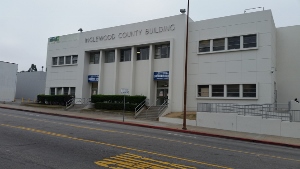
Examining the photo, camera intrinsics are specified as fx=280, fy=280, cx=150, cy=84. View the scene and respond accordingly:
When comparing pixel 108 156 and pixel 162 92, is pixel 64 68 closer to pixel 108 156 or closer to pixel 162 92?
pixel 162 92

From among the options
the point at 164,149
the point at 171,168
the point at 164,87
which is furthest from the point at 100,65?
the point at 171,168

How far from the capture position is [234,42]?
989 inches

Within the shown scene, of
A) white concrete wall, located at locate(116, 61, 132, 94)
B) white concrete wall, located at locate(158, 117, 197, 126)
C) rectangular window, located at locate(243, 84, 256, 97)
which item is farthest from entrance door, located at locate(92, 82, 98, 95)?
rectangular window, located at locate(243, 84, 256, 97)

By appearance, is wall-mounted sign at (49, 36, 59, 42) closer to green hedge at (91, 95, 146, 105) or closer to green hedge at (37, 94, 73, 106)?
green hedge at (37, 94, 73, 106)

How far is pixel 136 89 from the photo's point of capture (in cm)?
3025

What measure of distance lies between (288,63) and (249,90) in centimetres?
518

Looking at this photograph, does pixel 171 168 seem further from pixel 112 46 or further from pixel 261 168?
pixel 112 46

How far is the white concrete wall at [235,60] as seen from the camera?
76.6 feet

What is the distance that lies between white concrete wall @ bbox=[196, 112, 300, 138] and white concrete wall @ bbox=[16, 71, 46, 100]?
43383mm

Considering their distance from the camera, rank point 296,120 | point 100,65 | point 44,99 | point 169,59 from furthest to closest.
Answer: point 44,99 → point 100,65 → point 169,59 → point 296,120

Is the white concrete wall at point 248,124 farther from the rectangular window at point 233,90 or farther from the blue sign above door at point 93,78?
the blue sign above door at point 93,78

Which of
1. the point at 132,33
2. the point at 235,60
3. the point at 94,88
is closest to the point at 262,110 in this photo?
the point at 235,60

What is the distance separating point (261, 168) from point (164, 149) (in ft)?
11.0

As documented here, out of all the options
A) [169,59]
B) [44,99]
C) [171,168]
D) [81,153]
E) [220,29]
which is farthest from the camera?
[44,99]
